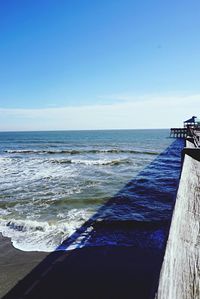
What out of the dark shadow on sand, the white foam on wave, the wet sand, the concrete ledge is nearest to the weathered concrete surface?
the dark shadow on sand

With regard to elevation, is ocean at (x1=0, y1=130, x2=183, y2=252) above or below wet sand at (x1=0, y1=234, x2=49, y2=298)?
above

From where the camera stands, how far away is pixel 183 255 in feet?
4.12

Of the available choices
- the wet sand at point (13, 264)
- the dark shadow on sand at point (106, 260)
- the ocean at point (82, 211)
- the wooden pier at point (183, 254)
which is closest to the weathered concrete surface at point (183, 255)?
the wooden pier at point (183, 254)

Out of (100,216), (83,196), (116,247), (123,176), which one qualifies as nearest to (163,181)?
(123,176)

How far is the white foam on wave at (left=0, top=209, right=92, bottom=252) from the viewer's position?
604cm

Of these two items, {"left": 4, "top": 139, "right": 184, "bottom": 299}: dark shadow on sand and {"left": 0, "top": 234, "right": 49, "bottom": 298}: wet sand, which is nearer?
{"left": 4, "top": 139, "right": 184, "bottom": 299}: dark shadow on sand

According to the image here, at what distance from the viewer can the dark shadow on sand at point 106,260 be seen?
4293 mm

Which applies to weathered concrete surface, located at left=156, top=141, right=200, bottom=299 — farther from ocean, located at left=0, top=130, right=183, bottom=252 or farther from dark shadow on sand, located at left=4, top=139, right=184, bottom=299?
ocean, located at left=0, top=130, right=183, bottom=252

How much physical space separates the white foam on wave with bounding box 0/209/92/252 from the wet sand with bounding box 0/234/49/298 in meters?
0.21

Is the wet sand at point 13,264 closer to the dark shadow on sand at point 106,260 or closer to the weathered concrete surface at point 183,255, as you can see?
the dark shadow on sand at point 106,260

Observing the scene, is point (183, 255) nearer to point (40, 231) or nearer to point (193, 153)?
point (193, 153)

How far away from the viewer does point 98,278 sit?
4.60 m

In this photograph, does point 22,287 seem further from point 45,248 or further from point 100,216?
point 100,216

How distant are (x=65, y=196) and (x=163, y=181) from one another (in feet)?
19.2
